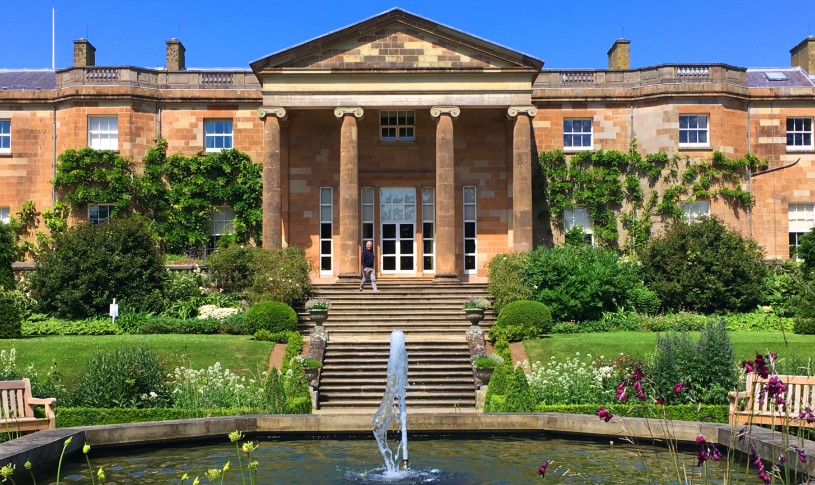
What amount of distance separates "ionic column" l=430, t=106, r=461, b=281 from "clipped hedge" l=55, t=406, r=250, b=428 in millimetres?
14887

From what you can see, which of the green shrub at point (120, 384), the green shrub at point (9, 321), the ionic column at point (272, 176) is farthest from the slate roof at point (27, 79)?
the green shrub at point (120, 384)

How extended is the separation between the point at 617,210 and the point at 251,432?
23.6 meters

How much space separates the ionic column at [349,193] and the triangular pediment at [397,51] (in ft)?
5.93

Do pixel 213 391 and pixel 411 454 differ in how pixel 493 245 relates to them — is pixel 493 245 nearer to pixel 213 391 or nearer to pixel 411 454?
pixel 213 391

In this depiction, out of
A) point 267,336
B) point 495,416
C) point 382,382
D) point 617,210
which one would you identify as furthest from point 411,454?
point 617,210

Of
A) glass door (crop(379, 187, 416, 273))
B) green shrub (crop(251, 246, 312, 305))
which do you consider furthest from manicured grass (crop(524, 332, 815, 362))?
glass door (crop(379, 187, 416, 273))

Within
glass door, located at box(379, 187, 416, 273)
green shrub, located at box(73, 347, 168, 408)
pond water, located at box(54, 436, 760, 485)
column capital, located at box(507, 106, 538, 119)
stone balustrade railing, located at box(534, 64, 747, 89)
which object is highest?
stone balustrade railing, located at box(534, 64, 747, 89)

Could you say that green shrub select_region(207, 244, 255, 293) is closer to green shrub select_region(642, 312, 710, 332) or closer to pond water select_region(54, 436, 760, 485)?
green shrub select_region(642, 312, 710, 332)

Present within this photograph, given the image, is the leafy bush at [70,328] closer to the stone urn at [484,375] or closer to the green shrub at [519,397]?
the stone urn at [484,375]

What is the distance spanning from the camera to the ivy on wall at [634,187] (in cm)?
3428

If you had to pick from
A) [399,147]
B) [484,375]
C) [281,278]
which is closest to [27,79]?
[399,147]

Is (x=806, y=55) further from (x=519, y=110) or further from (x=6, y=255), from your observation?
(x=6, y=255)

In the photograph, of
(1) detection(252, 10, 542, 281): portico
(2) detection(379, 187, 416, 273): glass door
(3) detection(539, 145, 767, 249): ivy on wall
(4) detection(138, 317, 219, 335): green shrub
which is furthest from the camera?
(3) detection(539, 145, 767, 249): ivy on wall

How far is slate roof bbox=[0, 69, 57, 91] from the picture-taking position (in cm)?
3616
